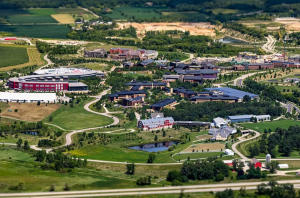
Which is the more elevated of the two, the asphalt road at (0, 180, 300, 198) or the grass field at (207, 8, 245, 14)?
the grass field at (207, 8, 245, 14)

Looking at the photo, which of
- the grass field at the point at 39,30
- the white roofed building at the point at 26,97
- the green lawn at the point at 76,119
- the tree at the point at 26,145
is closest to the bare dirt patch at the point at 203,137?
the green lawn at the point at 76,119

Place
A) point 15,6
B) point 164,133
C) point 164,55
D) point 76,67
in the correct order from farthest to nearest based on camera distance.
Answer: point 15,6
point 164,55
point 76,67
point 164,133

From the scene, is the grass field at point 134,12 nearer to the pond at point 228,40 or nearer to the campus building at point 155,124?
the pond at point 228,40

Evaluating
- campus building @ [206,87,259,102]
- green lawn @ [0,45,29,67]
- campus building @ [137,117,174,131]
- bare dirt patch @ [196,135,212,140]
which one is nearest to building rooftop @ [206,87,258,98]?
campus building @ [206,87,259,102]

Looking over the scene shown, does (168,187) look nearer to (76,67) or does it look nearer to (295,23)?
(76,67)

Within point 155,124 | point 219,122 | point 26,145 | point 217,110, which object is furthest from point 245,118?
point 26,145

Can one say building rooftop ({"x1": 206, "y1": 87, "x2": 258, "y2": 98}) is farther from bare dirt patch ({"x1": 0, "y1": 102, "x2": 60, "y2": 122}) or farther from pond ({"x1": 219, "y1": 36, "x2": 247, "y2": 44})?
pond ({"x1": 219, "y1": 36, "x2": 247, "y2": 44})

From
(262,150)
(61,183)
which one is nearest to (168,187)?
(61,183)
